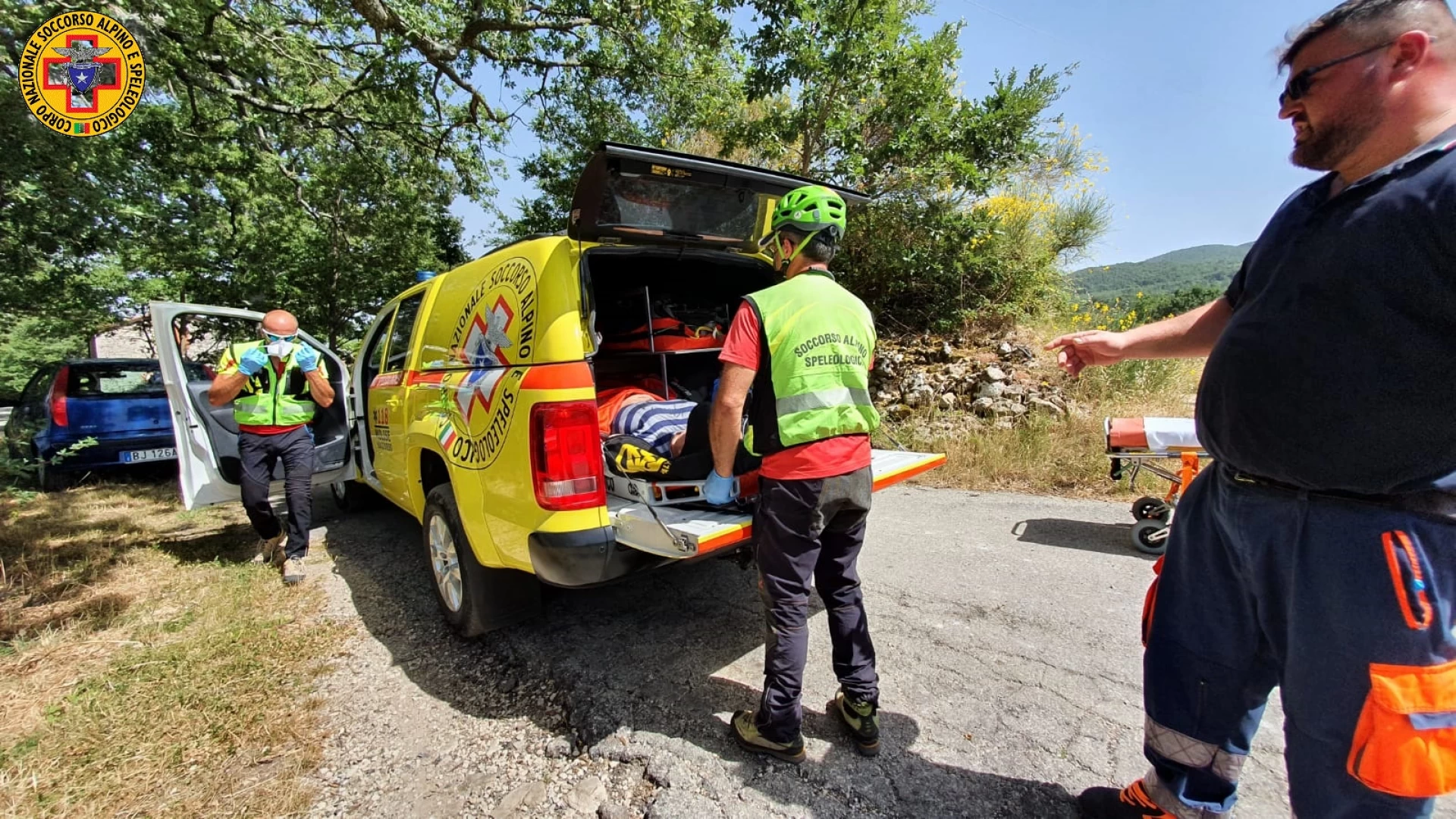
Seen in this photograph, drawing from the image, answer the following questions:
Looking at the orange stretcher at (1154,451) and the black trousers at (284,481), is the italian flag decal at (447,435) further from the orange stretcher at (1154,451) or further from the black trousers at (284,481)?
the orange stretcher at (1154,451)

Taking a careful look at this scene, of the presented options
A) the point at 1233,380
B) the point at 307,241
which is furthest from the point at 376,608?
the point at 307,241

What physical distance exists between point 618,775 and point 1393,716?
1.97m

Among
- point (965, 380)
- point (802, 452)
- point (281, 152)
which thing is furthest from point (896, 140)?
point (281, 152)

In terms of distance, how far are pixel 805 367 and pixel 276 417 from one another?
3804mm

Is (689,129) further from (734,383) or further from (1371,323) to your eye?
(1371,323)

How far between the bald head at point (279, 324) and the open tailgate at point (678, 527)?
283 cm

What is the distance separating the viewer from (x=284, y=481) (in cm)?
413

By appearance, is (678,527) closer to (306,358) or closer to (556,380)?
(556,380)

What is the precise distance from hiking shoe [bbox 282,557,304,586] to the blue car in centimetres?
403

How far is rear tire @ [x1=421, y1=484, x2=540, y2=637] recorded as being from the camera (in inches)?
110

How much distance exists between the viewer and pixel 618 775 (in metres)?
2.04

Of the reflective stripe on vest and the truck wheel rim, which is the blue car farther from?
the truck wheel rim

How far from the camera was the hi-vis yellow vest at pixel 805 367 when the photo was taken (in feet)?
6.45

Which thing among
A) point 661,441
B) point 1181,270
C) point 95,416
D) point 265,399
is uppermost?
point 1181,270
